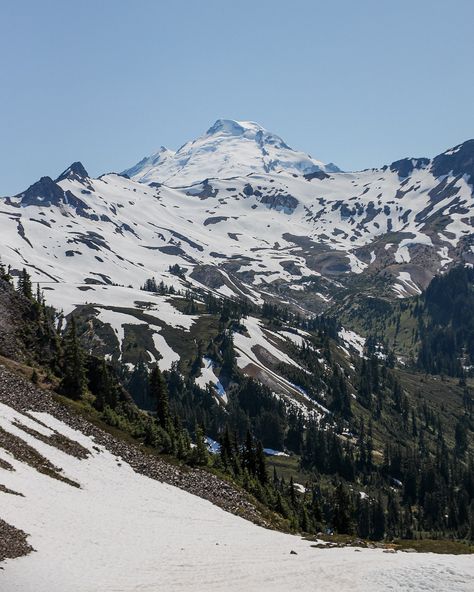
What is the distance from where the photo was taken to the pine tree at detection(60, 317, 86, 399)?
83938 mm

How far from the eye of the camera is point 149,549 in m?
43.2

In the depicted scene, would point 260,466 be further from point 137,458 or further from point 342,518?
point 137,458

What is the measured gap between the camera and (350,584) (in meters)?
32.7

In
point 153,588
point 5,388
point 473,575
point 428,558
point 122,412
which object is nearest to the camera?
point 473,575

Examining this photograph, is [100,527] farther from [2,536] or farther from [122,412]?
[122,412]

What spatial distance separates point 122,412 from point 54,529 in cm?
4877

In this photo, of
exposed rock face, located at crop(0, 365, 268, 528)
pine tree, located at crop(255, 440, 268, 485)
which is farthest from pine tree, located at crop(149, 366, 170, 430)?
exposed rock face, located at crop(0, 365, 268, 528)

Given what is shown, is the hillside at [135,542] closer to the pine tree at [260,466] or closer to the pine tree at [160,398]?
the pine tree at [160,398]

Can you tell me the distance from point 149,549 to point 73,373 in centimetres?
4574

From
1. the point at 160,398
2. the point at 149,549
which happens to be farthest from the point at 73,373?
the point at 149,549

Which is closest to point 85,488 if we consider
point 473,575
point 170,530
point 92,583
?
point 170,530

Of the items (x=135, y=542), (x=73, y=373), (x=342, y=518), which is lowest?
(x=342, y=518)

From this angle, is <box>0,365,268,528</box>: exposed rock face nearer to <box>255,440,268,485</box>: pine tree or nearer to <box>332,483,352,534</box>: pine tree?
<box>332,483,352,534</box>: pine tree

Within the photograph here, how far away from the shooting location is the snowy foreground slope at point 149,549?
109 ft
